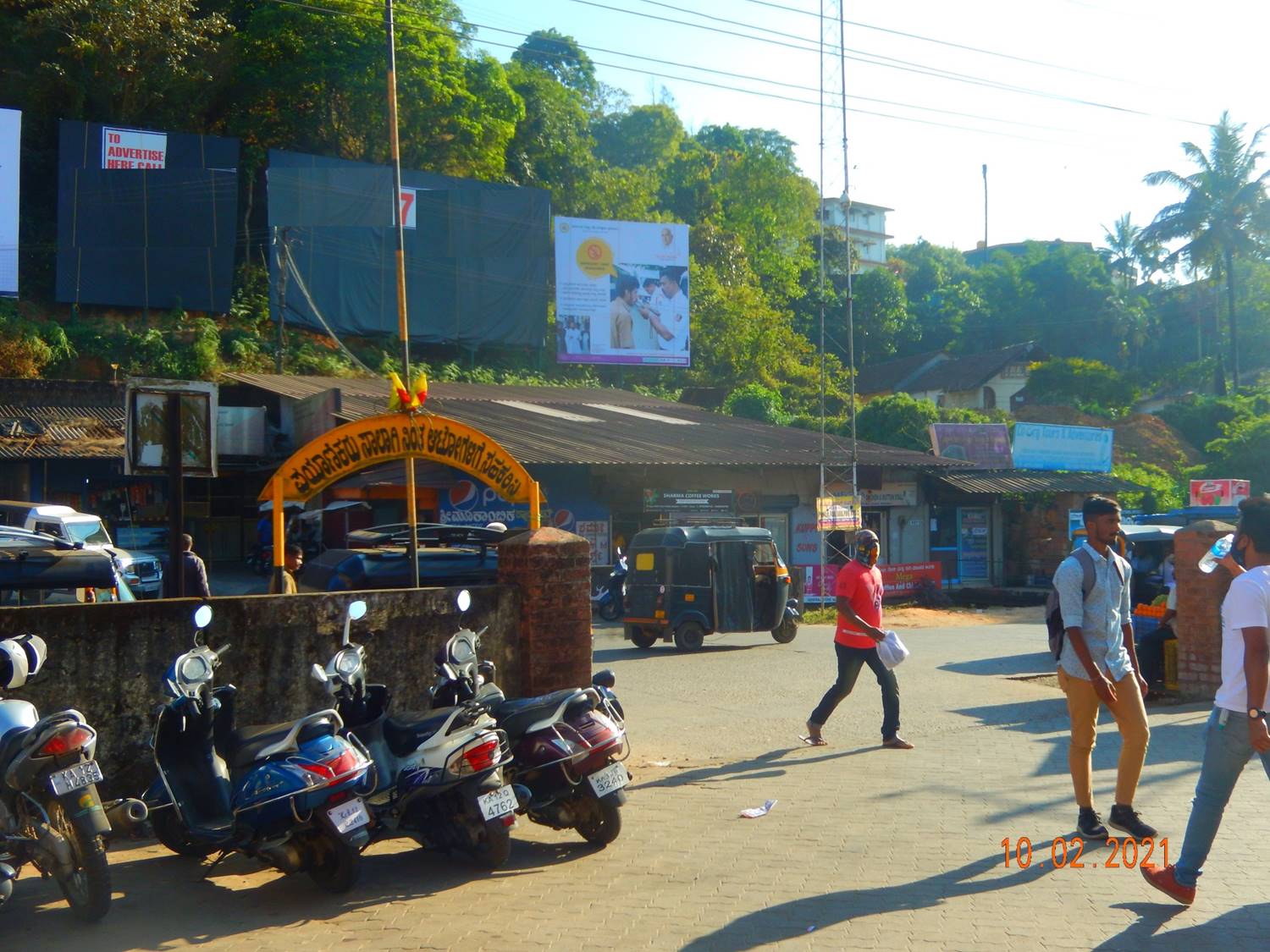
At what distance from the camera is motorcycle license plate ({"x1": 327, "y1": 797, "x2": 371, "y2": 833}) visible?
19.0 feet

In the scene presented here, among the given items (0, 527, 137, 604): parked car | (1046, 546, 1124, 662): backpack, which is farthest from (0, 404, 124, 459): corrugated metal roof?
(1046, 546, 1124, 662): backpack

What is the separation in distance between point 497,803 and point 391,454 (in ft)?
12.5

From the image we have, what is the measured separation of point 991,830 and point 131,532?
81.3ft

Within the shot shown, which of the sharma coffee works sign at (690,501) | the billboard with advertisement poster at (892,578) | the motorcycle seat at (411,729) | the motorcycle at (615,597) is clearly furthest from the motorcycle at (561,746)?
the billboard with advertisement poster at (892,578)

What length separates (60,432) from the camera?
88.0 feet

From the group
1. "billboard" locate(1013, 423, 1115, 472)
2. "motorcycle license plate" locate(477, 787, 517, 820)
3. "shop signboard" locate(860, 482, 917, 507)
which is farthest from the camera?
"billboard" locate(1013, 423, 1115, 472)

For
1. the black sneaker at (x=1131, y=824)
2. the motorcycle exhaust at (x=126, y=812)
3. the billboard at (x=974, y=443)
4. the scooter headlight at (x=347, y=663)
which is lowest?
the black sneaker at (x=1131, y=824)

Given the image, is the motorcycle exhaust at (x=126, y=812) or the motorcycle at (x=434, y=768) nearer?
the motorcycle exhaust at (x=126, y=812)

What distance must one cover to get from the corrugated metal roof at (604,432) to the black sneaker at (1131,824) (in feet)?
53.7

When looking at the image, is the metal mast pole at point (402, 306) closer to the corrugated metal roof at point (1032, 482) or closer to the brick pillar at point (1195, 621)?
the brick pillar at point (1195, 621)

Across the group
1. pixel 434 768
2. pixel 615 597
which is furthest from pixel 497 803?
pixel 615 597

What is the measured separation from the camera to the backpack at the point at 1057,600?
6422 mm

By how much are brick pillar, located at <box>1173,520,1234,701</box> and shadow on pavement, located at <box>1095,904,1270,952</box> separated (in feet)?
21.4
